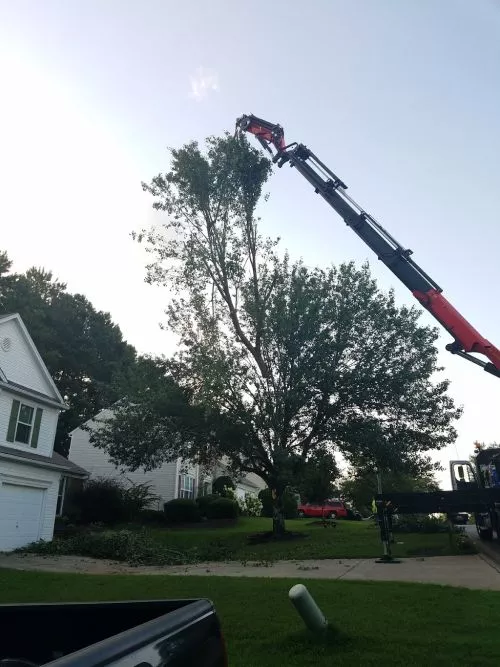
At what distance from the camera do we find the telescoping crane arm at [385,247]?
1380cm

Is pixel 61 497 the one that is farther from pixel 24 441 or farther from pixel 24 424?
pixel 24 424

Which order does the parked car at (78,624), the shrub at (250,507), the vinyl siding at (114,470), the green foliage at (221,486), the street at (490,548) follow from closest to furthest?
the parked car at (78,624) → the street at (490,548) → the vinyl siding at (114,470) → the green foliage at (221,486) → the shrub at (250,507)

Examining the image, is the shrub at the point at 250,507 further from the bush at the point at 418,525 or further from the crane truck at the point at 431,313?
the crane truck at the point at 431,313

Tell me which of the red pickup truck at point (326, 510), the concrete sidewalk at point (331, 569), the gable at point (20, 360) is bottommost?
the concrete sidewalk at point (331, 569)

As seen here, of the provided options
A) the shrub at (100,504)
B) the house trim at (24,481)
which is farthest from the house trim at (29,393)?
the shrub at (100,504)

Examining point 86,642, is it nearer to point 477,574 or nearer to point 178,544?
point 477,574

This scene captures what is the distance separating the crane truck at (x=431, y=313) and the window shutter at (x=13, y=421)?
41.3 ft

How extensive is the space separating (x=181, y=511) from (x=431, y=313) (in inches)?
713

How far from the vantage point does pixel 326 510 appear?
36.7 metres

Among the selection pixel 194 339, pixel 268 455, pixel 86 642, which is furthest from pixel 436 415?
pixel 86 642

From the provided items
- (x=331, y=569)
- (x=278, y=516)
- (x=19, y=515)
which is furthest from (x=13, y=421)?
(x=331, y=569)

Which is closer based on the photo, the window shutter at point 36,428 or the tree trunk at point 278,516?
the window shutter at point 36,428

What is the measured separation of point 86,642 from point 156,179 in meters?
22.1

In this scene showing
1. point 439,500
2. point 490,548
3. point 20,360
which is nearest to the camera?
point 439,500
